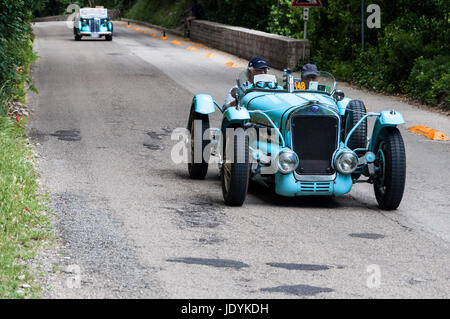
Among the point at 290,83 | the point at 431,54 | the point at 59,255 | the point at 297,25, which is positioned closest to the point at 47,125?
the point at 290,83

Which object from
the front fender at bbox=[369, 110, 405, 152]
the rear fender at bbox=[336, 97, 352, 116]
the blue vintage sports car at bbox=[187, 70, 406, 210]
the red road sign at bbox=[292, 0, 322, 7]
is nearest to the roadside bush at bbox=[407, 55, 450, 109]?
the red road sign at bbox=[292, 0, 322, 7]

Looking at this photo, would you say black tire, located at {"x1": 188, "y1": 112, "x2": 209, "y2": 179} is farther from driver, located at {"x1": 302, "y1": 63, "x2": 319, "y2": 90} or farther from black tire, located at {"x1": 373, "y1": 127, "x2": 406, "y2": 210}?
black tire, located at {"x1": 373, "y1": 127, "x2": 406, "y2": 210}

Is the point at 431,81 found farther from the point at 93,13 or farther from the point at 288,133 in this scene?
the point at 93,13

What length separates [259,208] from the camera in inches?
358

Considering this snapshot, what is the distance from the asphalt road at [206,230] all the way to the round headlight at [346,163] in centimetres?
47

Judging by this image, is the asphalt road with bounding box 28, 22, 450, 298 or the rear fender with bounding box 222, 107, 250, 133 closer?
the asphalt road with bounding box 28, 22, 450, 298

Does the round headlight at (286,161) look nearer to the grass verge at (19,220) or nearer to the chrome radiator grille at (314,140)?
the chrome radiator grille at (314,140)

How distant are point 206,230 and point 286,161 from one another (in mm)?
1421

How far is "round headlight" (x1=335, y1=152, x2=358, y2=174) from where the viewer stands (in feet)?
29.5

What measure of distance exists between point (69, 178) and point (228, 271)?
4298 millimetres

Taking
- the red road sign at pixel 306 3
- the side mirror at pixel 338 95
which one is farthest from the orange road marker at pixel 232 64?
the side mirror at pixel 338 95

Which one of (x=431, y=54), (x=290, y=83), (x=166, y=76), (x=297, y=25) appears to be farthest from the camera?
(x=297, y=25)

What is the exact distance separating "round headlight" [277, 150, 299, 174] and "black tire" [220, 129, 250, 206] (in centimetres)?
36

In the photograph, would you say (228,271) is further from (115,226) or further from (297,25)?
(297,25)
